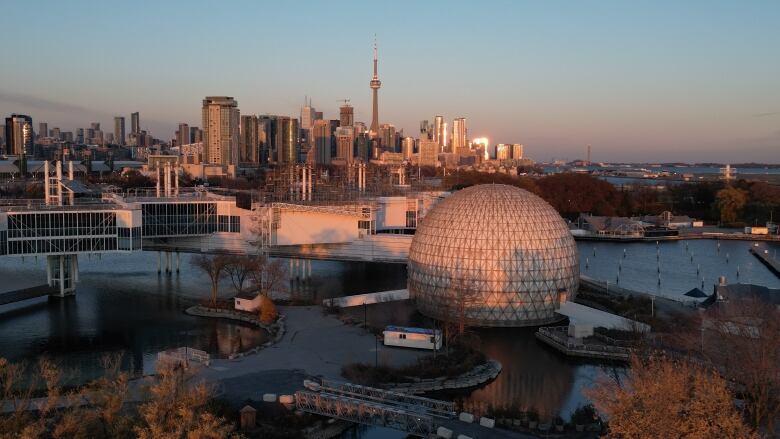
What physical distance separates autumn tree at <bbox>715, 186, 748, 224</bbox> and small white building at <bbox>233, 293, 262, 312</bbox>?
78.4 meters

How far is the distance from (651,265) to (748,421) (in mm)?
40919

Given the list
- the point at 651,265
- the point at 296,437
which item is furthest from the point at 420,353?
the point at 651,265

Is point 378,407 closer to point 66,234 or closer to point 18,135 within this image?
point 66,234

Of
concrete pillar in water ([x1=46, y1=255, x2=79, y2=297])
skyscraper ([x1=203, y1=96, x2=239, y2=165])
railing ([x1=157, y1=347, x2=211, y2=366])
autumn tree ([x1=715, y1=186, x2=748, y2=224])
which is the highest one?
skyscraper ([x1=203, y1=96, x2=239, y2=165])

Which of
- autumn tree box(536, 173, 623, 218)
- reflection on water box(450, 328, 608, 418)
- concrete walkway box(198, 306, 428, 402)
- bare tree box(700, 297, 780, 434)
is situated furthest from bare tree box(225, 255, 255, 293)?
autumn tree box(536, 173, 623, 218)

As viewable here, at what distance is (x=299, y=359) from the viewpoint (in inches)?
1131

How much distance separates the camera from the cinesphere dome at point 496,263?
35.9 metres

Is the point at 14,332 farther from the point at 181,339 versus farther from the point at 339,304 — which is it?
the point at 339,304

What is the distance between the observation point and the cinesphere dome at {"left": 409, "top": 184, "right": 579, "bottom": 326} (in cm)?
3588

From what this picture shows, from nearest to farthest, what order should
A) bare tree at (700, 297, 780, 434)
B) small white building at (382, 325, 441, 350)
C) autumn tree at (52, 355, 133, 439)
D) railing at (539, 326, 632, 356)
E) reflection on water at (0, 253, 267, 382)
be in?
autumn tree at (52, 355, 133, 439), bare tree at (700, 297, 780, 434), reflection on water at (0, 253, 267, 382), railing at (539, 326, 632, 356), small white building at (382, 325, 441, 350)

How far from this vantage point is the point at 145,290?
44.7 metres

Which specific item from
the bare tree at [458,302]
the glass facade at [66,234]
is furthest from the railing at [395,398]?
the glass facade at [66,234]

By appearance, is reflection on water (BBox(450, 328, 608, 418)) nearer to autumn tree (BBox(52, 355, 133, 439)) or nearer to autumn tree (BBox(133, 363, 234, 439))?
autumn tree (BBox(133, 363, 234, 439))

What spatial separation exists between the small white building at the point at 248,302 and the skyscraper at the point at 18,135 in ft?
517
